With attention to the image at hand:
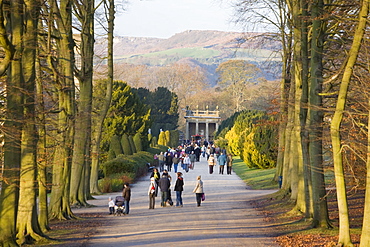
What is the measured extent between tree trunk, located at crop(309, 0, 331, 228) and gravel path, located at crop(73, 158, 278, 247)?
A: 1.53 meters

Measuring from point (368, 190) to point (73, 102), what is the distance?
1040 centimetres

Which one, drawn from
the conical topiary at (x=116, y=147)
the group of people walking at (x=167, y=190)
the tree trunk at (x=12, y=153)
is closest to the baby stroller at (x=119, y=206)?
the group of people walking at (x=167, y=190)

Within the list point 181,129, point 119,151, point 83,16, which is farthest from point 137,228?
point 181,129

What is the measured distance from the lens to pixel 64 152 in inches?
690

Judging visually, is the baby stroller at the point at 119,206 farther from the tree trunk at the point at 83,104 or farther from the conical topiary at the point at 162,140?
the conical topiary at the point at 162,140

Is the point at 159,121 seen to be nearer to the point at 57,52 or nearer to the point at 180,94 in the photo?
the point at 180,94

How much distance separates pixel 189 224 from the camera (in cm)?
1647

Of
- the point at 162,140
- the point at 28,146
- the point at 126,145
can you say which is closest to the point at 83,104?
the point at 28,146

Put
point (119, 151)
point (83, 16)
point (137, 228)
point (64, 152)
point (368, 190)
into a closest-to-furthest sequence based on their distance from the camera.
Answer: point (368, 190), point (137, 228), point (64, 152), point (83, 16), point (119, 151)

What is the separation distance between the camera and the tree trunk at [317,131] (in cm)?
1445

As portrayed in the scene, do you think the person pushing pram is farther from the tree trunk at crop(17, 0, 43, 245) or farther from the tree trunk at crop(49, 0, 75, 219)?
the tree trunk at crop(17, 0, 43, 245)

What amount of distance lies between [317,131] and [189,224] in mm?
4622

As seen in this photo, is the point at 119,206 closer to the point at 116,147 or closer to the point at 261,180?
the point at 261,180

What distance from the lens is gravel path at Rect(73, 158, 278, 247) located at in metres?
13.5
